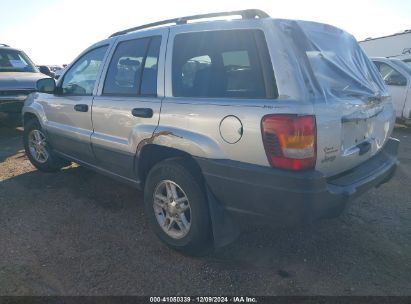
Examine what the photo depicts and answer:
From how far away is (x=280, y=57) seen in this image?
2.26 meters

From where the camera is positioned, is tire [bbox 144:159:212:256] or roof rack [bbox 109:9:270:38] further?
tire [bbox 144:159:212:256]

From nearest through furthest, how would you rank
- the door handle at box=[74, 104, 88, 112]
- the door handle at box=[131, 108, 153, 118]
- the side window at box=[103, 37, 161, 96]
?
the door handle at box=[131, 108, 153, 118] < the side window at box=[103, 37, 161, 96] < the door handle at box=[74, 104, 88, 112]

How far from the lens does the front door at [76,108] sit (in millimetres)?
3795

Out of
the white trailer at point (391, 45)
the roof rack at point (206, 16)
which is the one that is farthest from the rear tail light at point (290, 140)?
the white trailer at point (391, 45)

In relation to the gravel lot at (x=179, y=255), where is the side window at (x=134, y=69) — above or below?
above

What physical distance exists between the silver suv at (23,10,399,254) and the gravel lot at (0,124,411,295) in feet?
1.01

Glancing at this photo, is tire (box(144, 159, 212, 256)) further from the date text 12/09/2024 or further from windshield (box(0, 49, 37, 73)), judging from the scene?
windshield (box(0, 49, 37, 73))

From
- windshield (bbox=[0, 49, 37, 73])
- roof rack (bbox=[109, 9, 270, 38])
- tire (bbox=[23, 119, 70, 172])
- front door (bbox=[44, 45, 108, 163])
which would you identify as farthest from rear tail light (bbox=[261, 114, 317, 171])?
windshield (bbox=[0, 49, 37, 73])

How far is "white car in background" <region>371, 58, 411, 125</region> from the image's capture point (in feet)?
25.4

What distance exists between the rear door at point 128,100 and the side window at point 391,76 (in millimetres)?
6654

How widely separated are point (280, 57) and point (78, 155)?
2.89 metres

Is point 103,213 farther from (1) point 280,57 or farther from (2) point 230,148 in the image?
(1) point 280,57

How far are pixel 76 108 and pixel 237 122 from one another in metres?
2.33

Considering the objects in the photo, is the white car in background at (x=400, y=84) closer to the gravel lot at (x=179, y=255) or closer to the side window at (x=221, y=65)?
the gravel lot at (x=179, y=255)
